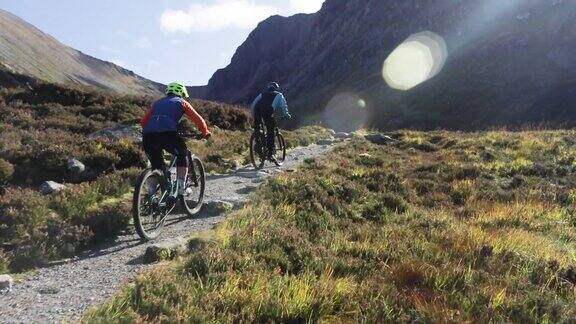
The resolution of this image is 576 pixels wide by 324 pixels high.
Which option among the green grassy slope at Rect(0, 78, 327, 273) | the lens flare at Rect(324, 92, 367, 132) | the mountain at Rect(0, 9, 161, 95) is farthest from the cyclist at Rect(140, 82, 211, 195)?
the mountain at Rect(0, 9, 161, 95)

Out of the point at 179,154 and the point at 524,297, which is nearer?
the point at 524,297

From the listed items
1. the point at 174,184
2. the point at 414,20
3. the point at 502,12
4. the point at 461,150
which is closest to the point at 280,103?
the point at 174,184

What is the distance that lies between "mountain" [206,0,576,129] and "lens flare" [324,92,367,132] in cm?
58

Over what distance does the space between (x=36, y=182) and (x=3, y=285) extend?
5.76 m

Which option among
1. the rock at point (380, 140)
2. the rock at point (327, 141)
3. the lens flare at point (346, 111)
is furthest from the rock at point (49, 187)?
the lens flare at point (346, 111)

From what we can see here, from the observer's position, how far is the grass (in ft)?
16.4

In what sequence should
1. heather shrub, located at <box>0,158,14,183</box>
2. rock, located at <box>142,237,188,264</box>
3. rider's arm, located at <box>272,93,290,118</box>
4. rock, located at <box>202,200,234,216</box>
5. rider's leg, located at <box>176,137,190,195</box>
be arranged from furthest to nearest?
rider's arm, located at <box>272,93,290,118</box>, heather shrub, located at <box>0,158,14,183</box>, rock, located at <box>202,200,234,216</box>, rider's leg, located at <box>176,137,190,195</box>, rock, located at <box>142,237,188,264</box>

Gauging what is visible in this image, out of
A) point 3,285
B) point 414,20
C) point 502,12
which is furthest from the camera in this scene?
point 414,20

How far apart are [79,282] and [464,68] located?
11635 cm

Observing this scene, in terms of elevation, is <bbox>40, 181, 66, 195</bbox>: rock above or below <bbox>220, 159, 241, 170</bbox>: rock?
above

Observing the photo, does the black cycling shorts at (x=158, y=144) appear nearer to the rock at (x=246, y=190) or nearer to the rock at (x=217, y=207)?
the rock at (x=217, y=207)

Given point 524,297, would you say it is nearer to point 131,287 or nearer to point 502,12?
point 131,287

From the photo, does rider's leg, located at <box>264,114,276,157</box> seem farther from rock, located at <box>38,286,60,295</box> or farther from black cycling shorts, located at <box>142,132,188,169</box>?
rock, located at <box>38,286,60,295</box>

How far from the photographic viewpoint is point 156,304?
4.80 meters
